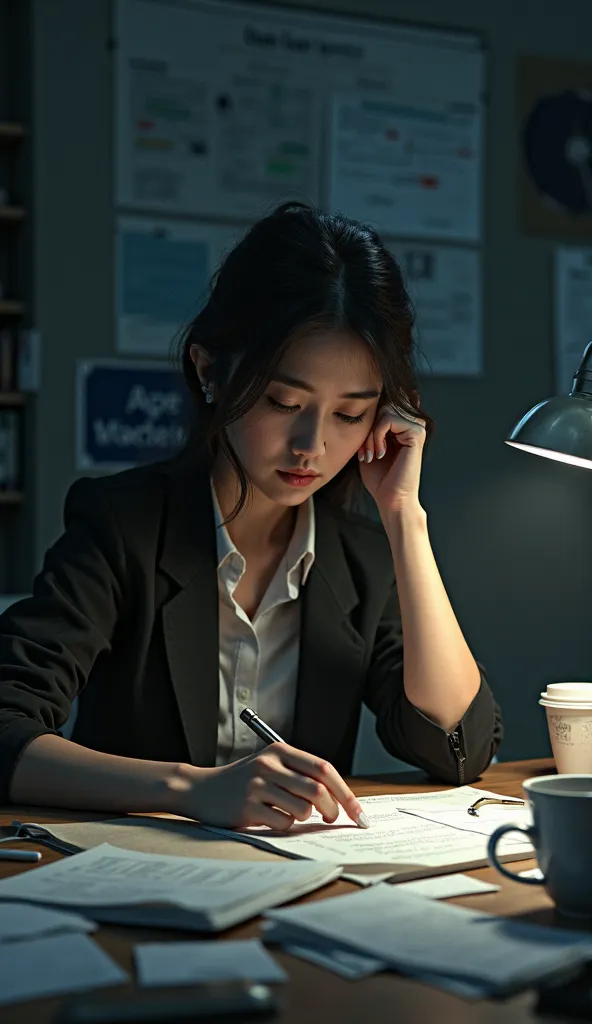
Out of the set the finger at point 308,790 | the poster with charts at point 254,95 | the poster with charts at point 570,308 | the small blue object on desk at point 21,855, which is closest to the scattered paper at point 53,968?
the small blue object on desk at point 21,855

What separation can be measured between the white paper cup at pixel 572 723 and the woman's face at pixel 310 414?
399 mm

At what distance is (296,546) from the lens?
173 centimetres

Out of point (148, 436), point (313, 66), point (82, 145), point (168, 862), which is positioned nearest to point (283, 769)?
point (168, 862)

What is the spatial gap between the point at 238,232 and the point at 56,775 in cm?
216

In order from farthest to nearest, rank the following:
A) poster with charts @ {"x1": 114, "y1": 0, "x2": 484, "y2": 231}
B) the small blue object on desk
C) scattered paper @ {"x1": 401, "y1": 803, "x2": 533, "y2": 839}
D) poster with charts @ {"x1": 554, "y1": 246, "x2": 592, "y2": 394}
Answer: poster with charts @ {"x1": 554, "y1": 246, "x2": 592, "y2": 394} → poster with charts @ {"x1": 114, "y1": 0, "x2": 484, "y2": 231} → scattered paper @ {"x1": 401, "y1": 803, "x2": 533, "y2": 839} → the small blue object on desk

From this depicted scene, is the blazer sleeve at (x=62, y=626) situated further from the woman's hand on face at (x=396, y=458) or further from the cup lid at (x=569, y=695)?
the cup lid at (x=569, y=695)

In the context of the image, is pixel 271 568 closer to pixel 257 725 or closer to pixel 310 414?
pixel 310 414

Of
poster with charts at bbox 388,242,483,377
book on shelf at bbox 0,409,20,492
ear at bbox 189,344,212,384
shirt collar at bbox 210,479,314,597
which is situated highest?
poster with charts at bbox 388,242,483,377

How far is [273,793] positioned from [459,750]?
41 cm

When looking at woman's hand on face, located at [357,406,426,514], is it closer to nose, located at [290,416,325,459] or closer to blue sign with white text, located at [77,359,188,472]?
nose, located at [290,416,325,459]

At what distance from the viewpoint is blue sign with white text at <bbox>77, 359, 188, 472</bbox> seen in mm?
3020

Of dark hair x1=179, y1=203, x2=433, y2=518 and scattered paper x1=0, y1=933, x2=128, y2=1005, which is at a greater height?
dark hair x1=179, y1=203, x2=433, y2=518

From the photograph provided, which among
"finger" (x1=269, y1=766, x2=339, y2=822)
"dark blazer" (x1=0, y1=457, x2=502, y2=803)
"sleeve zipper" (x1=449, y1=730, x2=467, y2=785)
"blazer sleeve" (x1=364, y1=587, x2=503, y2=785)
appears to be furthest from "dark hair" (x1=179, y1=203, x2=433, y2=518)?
"finger" (x1=269, y1=766, x2=339, y2=822)

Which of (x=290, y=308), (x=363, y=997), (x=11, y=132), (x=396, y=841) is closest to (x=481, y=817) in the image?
(x=396, y=841)
